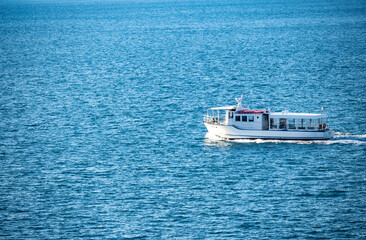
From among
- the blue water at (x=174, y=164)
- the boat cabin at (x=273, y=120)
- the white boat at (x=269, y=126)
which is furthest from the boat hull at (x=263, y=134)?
the blue water at (x=174, y=164)

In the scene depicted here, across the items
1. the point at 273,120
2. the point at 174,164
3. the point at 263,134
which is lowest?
the point at 174,164

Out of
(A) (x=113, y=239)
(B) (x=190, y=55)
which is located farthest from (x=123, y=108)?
(B) (x=190, y=55)

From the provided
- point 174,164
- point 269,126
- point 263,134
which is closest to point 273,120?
point 269,126

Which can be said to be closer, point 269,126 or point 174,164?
point 174,164

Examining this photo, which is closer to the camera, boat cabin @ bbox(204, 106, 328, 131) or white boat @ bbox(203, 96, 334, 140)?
white boat @ bbox(203, 96, 334, 140)

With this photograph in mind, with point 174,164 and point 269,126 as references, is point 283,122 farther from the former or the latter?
point 174,164

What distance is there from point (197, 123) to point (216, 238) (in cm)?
4164

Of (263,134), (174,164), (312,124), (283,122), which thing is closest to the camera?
(174,164)

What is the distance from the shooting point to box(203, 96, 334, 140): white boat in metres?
87.9

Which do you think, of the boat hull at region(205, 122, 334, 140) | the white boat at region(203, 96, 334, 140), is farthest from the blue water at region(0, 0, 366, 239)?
the white boat at region(203, 96, 334, 140)

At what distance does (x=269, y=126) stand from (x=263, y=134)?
1.47 meters

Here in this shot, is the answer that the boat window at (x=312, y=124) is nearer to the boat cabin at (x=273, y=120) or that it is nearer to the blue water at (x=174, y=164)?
the boat cabin at (x=273, y=120)

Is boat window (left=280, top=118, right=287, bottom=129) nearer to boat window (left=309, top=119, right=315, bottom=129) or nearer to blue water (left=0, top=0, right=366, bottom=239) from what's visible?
A: blue water (left=0, top=0, right=366, bottom=239)

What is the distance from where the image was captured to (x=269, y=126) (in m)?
89.7
